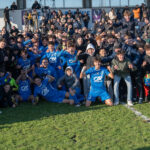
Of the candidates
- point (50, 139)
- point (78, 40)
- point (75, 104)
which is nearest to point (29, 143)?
point (50, 139)

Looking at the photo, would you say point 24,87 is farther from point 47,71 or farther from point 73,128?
point 73,128

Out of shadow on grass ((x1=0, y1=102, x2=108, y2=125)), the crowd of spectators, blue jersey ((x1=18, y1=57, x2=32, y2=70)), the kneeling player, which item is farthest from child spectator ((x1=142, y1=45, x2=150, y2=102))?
blue jersey ((x1=18, y1=57, x2=32, y2=70))

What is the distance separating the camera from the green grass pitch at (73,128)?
4633mm

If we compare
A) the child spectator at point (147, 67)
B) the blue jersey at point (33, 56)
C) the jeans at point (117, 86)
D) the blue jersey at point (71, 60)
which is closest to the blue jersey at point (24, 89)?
the blue jersey at point (33, 56)

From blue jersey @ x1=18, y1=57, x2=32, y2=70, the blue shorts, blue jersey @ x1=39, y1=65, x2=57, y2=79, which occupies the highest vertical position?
blue jersey @ x1=18, y1=57, x2=32, y2=70

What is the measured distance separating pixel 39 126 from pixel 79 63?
2784 millimetres

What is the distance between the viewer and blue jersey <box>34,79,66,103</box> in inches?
305

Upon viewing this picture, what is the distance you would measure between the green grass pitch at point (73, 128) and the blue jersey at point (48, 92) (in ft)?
1.94

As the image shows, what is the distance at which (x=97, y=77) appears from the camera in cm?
738

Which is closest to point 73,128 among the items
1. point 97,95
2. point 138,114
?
point 138,114

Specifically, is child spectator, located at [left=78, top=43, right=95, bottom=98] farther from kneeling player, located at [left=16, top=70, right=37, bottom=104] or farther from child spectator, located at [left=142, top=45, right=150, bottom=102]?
kneeling player, located at [left=16, top=70, right=37, bottom=104]

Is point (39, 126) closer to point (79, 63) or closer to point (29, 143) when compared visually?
point (29, 143)

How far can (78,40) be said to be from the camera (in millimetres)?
8375

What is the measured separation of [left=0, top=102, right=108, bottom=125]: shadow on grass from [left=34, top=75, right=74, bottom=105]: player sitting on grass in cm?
27
